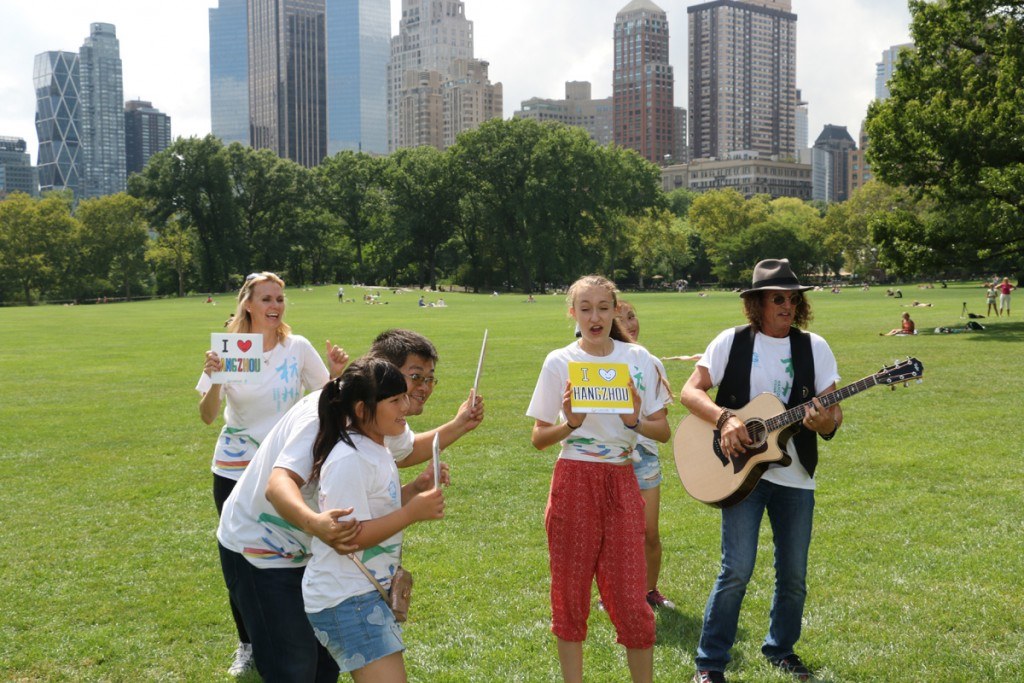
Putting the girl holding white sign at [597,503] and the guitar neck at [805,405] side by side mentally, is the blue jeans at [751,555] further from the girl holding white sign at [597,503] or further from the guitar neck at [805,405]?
the girl holding white sign at [597,503]

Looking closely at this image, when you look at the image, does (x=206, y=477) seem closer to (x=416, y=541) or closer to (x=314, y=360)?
(x=416, y=541)

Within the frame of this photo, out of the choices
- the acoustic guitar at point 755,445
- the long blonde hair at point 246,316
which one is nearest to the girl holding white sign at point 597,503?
the acoustic guitar at point 755,445

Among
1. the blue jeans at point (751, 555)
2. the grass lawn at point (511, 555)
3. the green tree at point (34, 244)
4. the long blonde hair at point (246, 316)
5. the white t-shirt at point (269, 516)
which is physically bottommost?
the grass lawn at point (511, 555)

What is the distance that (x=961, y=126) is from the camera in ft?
100

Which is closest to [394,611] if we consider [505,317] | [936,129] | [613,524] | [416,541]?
[613,524]

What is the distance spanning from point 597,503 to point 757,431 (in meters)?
0.96

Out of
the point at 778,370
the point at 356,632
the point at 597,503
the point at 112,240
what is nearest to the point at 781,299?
the point at 778,370

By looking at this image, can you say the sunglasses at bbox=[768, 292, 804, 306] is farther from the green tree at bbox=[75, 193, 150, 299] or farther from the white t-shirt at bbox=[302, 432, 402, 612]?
the green tree at bbox=[75, 193, 150, 299]

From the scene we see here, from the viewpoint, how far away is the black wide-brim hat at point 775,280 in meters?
5.10

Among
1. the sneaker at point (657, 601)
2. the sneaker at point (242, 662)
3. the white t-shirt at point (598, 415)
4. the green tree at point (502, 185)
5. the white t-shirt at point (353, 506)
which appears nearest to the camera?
the white t-shirt at point (353, 506)

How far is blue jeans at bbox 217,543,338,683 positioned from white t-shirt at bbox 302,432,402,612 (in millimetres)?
191

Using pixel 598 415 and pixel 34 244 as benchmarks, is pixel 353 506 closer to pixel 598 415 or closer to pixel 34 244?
pixel 598 415

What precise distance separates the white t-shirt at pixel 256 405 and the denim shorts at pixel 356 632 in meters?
2.02

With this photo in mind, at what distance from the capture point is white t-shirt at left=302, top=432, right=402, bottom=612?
11.2 ft
